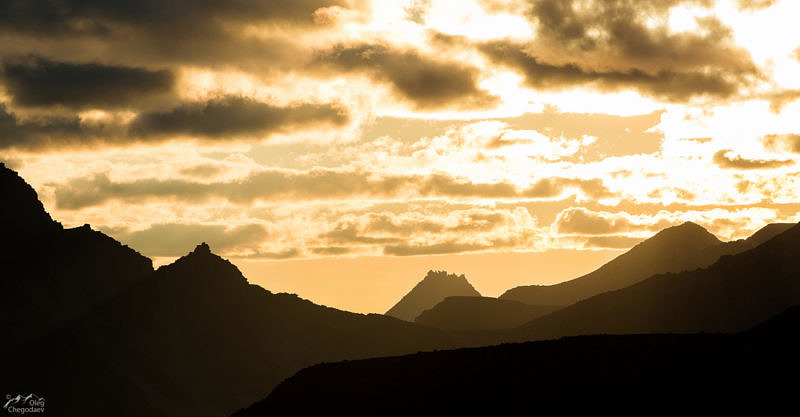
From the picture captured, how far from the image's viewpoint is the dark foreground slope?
6888 cm

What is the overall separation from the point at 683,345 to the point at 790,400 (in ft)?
49.4

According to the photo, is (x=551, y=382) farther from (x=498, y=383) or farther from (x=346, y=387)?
(x=346, y=387)

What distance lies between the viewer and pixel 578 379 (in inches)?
3076

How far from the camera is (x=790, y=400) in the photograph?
64.8 m

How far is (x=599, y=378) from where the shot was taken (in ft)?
252

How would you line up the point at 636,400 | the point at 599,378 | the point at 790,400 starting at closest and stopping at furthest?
the point at 790,400 → the point at 636,400 → the point at 599,378

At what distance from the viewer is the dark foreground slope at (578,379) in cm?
6888

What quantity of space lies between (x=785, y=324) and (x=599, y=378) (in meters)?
18.5

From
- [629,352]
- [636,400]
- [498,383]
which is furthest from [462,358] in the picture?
[636,400]

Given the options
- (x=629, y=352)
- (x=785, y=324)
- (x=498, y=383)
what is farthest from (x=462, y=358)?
(x=785, y=324)

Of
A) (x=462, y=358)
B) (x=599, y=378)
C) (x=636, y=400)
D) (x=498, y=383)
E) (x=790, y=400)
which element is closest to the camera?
(x=790, y=400)

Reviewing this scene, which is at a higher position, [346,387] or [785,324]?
[785,324]

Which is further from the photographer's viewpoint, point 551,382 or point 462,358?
point 462,358

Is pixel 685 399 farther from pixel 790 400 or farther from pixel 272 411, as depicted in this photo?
pixel 272 411
